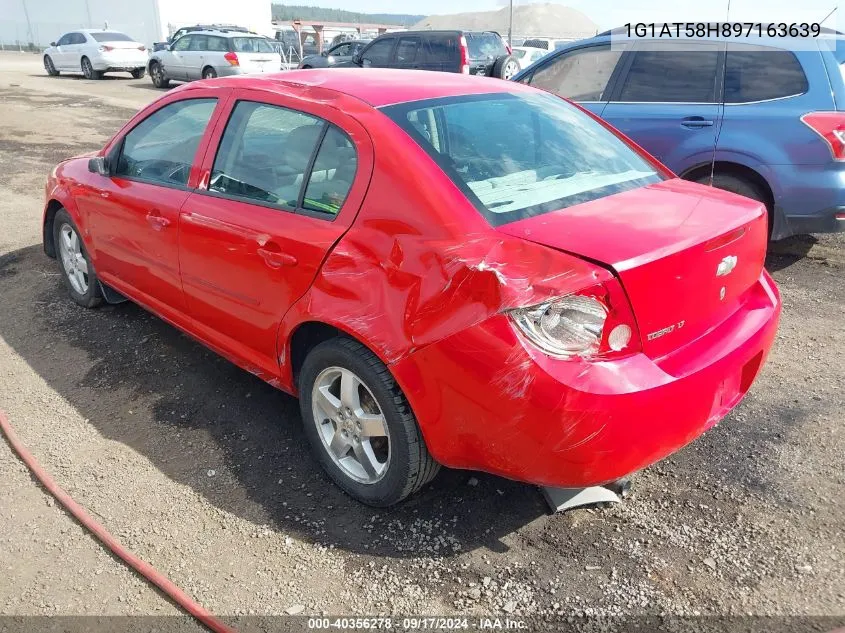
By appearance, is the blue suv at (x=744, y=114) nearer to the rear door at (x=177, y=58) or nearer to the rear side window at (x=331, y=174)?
the rear side window at (x=331, y=174)

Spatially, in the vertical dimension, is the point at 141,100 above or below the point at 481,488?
below

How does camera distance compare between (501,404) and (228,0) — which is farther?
(228,0)

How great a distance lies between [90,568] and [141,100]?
16.8 m

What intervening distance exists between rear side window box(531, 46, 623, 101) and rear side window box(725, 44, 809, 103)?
3.16 ft

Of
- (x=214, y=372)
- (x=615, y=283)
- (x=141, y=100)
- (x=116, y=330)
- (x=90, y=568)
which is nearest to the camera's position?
(x=615, y=283)

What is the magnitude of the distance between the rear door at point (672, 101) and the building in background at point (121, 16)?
4632 centimetres

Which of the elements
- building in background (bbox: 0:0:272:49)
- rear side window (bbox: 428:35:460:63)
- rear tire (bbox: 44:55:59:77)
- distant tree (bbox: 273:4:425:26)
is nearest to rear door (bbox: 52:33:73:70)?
rear tire (bbox: 44:55:59:77)

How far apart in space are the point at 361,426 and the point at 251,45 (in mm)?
19219

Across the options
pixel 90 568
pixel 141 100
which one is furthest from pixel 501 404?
pixel 141 100

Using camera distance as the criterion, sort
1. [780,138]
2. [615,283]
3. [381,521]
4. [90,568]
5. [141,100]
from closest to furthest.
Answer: [615,283] < [90,568] < [381,521] < [780,138] < [141,100]

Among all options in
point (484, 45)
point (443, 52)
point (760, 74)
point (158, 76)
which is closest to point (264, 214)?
point (760, 74)

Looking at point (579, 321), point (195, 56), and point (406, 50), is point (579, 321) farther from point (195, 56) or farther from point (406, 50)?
point (195, 56)

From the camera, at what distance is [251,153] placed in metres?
3.21

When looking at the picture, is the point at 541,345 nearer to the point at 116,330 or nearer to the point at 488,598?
the point at 488,598
